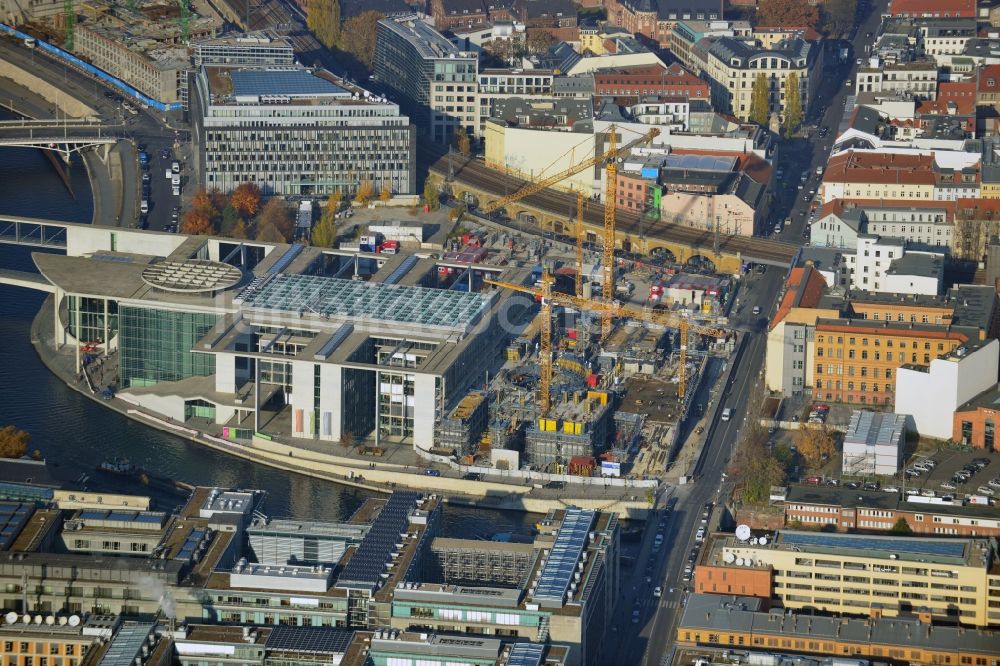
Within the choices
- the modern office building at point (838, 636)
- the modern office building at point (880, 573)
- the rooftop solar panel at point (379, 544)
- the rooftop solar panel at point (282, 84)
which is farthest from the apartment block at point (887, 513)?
the rooftop solar panel at point (282, 84)

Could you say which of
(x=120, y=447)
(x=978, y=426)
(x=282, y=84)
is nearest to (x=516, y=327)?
(x=120, y=447)

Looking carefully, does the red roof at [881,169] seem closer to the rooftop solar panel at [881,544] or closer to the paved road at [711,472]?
the paved road at [711,472]

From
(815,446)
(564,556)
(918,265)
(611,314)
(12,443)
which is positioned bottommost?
(12,443)

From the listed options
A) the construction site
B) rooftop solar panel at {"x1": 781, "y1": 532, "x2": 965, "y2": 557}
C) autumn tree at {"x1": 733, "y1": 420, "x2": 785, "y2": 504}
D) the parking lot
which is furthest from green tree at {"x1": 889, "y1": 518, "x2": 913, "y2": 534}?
the construction site

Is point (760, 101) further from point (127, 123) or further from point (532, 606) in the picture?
point (532, 606)

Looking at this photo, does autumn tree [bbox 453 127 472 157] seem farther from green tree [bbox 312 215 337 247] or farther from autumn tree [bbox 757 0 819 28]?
autumn tree [bbox 757 0 819 28]

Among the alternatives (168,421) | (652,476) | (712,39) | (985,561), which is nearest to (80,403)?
(168,421)

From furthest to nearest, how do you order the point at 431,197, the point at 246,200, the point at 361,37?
the point at 361,37
the point at 431,197
the point at 246,200

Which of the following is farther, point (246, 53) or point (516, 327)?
point (246, 53)
